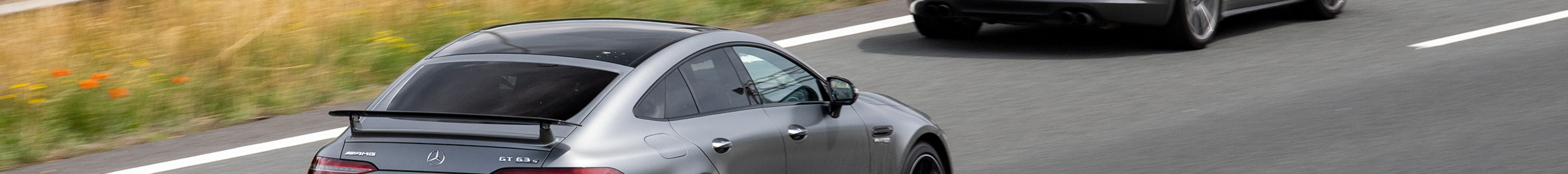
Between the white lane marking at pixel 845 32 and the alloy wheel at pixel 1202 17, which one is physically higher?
the white lane marking at pixel 845 32

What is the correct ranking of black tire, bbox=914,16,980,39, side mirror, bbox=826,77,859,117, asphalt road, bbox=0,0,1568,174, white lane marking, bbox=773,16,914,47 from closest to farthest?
1. side mirror, bbox=826,77,859,117
2. asphalt road, bbox=0,0,1568,174
3. white lane marking, bbox=773,16,914,47
4. black tire, bbox=914,16,980,39

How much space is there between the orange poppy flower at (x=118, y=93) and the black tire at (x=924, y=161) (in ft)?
15.1

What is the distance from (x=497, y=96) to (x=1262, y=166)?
3.52m

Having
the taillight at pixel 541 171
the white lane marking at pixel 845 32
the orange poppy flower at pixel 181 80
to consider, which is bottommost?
the taillight at pixel 541 171

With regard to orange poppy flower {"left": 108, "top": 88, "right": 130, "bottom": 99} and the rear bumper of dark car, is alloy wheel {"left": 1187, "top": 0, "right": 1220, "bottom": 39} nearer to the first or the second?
the rear bumper of dark car

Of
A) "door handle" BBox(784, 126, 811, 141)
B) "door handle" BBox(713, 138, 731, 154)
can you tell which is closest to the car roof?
"door handle" BBox(713, 138, 731, 154)

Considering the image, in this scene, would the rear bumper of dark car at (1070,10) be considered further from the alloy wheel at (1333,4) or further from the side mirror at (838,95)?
the side mirror at (838,95)

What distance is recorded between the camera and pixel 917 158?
5.05 m

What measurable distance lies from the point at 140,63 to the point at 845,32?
456 centimetres

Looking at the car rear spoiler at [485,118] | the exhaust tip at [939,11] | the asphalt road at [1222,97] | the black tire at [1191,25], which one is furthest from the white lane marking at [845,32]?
the car rear spoiler at [485,118]

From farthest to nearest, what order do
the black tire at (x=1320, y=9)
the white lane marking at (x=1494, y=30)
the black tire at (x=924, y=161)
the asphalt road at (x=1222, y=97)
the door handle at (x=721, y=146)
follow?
the black tire at (x=1320, y=9)
the white lane marking at (x=1494, y=30)
the asphalt road at (x=1222, y=97)
the black tire at (x=924, y=161)
the door handle at (x=721, y=146)

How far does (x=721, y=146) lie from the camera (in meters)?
3.82

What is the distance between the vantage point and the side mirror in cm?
452

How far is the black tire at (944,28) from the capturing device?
9867 millimetres
